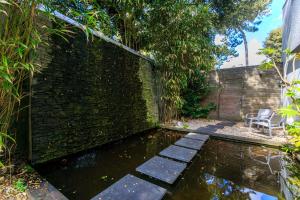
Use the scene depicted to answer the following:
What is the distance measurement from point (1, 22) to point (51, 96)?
1159 millimetres

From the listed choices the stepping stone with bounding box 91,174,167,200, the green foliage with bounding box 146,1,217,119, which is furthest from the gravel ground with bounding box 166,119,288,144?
the stepping stone with bounding box 91,174,167,200

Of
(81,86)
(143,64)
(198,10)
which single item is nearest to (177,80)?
(143,64)

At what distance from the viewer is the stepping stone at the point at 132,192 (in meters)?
1.47

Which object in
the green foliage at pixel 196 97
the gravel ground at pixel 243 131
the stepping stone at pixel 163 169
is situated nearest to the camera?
the stepping stone at pixel 163 169

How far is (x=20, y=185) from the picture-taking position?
1423 mm

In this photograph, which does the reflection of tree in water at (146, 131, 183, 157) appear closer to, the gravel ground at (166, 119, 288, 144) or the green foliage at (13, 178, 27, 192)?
the gravel ground at (166, 119, 288, 144)

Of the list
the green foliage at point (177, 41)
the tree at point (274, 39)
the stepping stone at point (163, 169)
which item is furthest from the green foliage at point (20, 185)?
the tree at point (274, 39)

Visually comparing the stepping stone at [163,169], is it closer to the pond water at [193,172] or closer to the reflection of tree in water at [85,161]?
the pond water at [193,172]

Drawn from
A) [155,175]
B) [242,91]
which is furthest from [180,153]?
[242,91]

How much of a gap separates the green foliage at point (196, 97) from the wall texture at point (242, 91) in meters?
0.24

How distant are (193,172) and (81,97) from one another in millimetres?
2143

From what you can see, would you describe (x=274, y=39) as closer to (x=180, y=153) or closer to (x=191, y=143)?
(x=191, y=143)

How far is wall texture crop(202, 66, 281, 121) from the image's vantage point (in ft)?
18.1

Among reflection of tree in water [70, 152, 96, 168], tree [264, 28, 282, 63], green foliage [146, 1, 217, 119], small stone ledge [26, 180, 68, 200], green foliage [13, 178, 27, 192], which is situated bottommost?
reflection of tree in water [70, 152, 96, 168]
